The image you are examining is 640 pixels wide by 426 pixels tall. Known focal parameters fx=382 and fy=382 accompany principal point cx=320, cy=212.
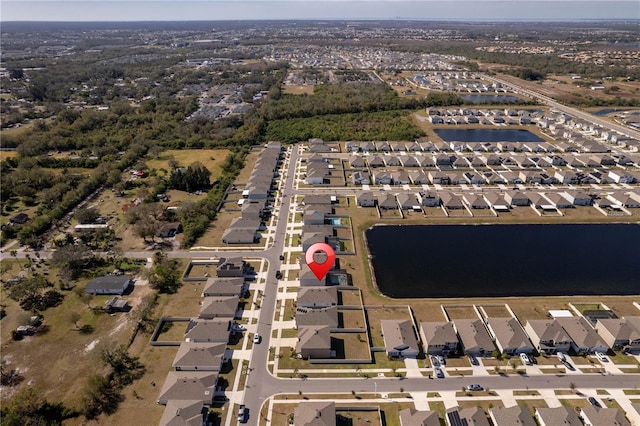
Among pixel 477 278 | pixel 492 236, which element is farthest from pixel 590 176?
pixel 477 278

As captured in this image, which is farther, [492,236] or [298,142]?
[298,142]

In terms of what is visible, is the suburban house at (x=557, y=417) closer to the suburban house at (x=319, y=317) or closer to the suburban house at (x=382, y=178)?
the suburban house at (x=319, y=317)

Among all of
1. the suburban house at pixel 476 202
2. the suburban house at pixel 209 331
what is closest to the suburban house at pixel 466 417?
the suburban house at pixel 209 331

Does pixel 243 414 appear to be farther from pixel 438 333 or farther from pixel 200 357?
pixel 438 333

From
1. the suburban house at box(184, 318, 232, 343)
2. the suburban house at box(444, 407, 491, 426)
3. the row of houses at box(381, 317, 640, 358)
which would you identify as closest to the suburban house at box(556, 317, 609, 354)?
the row of houses at box(381, 317, 640, 358)

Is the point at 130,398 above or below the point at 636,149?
below

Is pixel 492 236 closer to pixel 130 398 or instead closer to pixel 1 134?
pixel 130 398
